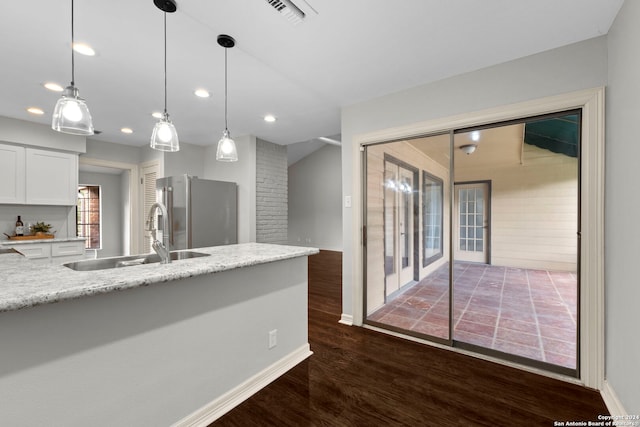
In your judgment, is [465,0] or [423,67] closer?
[465,0]

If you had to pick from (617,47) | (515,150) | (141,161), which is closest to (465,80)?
(617,47)

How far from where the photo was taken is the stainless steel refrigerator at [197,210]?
383cm

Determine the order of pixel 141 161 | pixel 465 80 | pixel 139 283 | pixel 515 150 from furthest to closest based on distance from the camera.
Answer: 1. pixel 515 150
2. pixel 141 161
3. pixel 465 80
4. pixel 139 283

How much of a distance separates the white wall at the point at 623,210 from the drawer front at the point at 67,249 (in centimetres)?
554

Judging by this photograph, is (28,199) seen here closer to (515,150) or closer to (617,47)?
(617,47)

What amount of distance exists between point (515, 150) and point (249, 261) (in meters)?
5.86

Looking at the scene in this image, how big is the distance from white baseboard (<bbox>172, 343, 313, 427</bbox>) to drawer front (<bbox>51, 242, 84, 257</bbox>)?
3601mm

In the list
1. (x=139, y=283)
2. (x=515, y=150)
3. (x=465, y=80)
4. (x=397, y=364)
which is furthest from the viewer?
(x=515, y=150)

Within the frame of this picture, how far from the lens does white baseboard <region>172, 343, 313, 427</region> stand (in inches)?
61.0

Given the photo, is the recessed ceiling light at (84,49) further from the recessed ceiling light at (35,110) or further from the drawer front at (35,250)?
the drawer front at (35,250)

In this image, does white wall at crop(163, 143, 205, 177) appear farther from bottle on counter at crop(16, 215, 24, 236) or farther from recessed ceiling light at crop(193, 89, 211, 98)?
recessed ceiling light at crop(193, 89, 211, 98)

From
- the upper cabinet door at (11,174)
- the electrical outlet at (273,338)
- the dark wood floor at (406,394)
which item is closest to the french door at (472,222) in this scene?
the dark wood floor at (406,394)

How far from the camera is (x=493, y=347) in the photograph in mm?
2480

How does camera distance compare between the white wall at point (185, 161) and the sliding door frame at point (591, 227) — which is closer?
the sliding door frame at point (591, 227)
